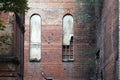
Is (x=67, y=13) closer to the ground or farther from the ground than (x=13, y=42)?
farther from the ground

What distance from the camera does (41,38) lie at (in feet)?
141

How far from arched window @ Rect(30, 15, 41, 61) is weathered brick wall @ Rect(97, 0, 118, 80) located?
30.3 feet

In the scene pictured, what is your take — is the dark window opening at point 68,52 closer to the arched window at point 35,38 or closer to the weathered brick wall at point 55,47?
the weathered brick wall at point 55,47

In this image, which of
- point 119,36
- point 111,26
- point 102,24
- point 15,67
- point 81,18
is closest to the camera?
point 15,67

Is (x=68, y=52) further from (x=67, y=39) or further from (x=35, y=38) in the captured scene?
(x=35, y=38)

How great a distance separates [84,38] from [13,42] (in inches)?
940

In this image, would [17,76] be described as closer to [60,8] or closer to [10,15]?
[10,15]

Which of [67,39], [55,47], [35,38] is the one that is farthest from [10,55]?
[67,39]

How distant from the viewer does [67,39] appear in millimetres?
43594

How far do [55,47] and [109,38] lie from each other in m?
13.7

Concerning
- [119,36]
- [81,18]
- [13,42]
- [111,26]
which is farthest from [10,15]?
[81,18]

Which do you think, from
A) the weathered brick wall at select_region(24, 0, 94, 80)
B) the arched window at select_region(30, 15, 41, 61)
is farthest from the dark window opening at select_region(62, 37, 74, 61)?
the arched window at select_region(30, 15, 41, 61)

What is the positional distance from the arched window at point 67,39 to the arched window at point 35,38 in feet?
6.93

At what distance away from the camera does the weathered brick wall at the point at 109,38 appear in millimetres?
26859
